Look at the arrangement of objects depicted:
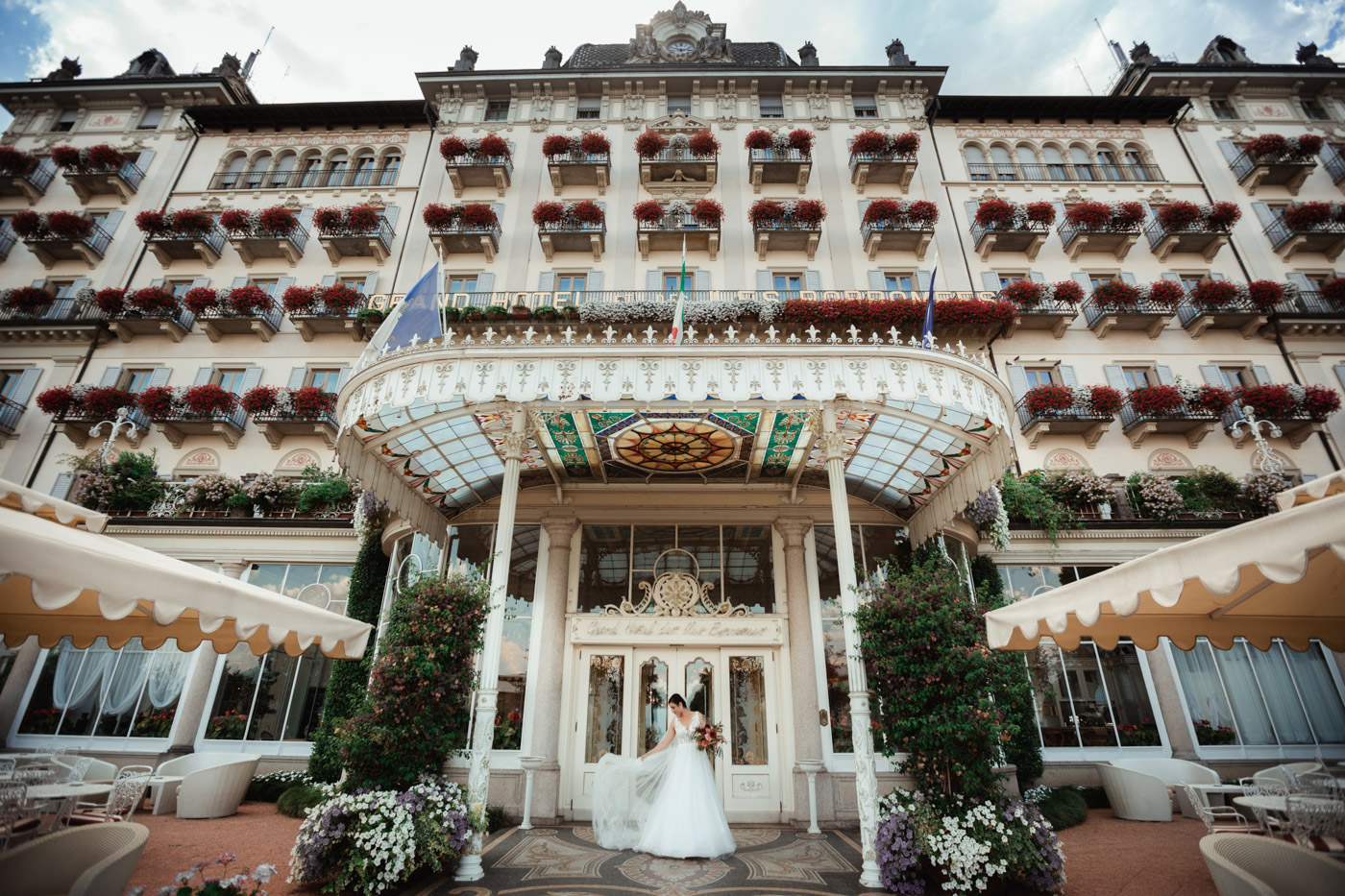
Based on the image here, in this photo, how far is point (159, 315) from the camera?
18766mm

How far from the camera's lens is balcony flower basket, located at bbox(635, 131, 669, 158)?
20359mm

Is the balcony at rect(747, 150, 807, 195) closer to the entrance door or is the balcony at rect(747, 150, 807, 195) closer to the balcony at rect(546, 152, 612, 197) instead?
the balcony at rect(546, 152, 612, 197)

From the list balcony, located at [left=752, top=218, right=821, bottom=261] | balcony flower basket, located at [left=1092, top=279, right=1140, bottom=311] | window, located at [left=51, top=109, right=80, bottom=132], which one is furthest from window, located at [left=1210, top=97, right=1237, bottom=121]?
window, located at [left=51, top=109, right=80, bottom=132]

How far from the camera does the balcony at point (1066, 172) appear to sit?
20953 millimetres

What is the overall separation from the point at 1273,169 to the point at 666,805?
27.8 m

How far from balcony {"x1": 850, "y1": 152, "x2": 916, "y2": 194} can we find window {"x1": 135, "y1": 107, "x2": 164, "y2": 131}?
26366 mm

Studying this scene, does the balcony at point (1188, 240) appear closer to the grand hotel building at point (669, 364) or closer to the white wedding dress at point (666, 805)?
the grand hotel building at point (669, 364)

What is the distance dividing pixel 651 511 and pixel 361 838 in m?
6.64

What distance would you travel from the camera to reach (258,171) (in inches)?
870

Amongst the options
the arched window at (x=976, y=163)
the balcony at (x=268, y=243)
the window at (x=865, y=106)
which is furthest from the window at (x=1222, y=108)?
the balcony at (x=268, y=243)

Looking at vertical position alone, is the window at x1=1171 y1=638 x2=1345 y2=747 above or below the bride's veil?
above

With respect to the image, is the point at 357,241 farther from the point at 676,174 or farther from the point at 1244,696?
the point at 1244,696

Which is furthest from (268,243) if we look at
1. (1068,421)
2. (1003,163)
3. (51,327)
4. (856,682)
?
(1003,163)

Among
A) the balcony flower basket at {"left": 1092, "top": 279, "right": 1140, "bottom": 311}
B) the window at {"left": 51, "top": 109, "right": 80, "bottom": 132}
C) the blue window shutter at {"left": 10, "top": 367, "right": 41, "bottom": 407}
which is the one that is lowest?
the blue window shutter at {"left": 10, "top": 367, "right": 41, "bottom": 407}
